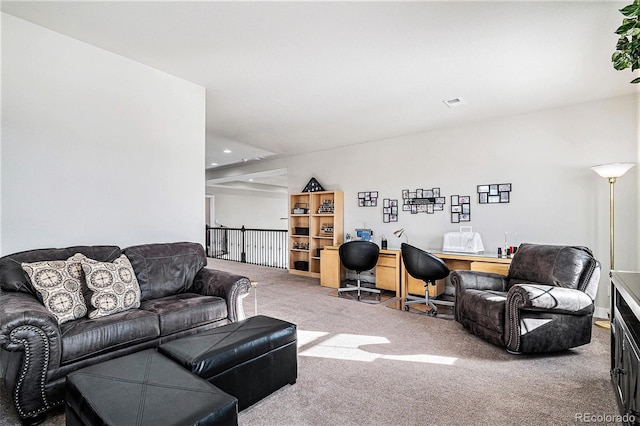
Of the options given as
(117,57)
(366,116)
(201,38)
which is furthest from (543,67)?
(117,57)

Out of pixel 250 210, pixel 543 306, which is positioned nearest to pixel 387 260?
pixel 543 306

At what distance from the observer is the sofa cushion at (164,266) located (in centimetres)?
290

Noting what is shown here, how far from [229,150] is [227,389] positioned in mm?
5720

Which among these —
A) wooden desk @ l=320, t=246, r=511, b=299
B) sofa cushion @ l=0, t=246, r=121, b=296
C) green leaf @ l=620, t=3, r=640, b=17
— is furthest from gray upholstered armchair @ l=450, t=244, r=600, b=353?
sofa cushion @ l=0, t=246, r=121, b=296

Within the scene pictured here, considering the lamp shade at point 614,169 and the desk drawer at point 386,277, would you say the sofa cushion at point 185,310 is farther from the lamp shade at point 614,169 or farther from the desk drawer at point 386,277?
the lamp shade at point 614,169

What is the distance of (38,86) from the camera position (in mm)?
2574

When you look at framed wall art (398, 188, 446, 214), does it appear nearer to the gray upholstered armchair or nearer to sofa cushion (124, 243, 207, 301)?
the gray upholstered armchair

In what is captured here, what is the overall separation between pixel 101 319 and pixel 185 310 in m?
0.57

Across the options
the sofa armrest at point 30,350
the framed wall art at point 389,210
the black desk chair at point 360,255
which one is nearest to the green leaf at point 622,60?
the sofa armrest at point 30,350

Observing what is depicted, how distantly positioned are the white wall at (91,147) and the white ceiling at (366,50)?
0.21 metres

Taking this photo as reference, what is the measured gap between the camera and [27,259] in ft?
7.66

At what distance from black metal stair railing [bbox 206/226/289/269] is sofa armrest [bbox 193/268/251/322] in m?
5.80

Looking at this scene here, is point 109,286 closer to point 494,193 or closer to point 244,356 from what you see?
point 244,356

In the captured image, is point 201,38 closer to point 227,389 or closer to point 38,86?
point 38,86
